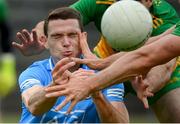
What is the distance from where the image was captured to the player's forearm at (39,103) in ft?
21.3

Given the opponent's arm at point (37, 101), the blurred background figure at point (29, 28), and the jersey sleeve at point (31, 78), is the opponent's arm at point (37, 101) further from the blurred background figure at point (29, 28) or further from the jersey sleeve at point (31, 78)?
the blurred background figure at point (29, 28)

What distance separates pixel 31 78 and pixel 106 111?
80cm

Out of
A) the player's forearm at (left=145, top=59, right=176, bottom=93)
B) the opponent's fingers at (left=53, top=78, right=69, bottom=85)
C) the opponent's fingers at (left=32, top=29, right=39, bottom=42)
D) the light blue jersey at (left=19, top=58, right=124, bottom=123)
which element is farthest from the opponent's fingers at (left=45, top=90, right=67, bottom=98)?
the player's forearm at (left=145, top=59, right=176, bottom=93)

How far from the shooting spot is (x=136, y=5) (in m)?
6.86

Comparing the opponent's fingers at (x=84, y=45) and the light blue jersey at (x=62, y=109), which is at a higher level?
the opponent's fingers at (x=84, y=45)

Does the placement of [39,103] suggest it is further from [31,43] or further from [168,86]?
[168,86]

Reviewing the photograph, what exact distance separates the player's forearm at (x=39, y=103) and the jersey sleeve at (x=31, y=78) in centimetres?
26

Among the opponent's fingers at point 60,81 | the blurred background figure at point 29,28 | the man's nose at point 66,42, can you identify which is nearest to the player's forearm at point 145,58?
the opponent's fingers at point 60,81

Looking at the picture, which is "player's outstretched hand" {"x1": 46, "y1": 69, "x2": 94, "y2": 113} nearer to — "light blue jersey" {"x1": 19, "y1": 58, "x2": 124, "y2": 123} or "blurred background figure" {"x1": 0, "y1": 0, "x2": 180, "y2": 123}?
"light blue jersey" {"x1": 19, "y1": 58, "x2": 124, "y2": 123}

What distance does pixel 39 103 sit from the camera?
6.56 meters

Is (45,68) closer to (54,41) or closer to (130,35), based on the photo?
(54,41)

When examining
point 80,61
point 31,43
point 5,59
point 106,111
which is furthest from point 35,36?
point 5,59

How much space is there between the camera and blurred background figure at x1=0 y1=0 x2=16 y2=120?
12.8 meters

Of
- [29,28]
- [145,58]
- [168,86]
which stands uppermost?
[145,58]
